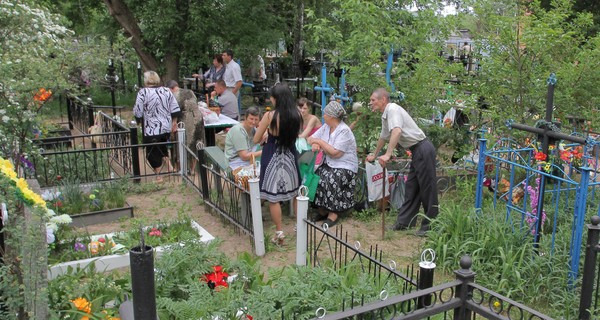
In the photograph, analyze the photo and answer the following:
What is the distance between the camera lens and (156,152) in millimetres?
7965

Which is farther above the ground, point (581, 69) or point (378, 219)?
point (581, 69)

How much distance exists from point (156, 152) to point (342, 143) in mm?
3021

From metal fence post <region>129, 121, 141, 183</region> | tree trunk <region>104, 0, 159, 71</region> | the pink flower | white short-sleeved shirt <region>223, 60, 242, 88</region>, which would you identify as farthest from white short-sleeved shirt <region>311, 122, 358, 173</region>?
tree trunk <region>104, 0, 159, 71</region>

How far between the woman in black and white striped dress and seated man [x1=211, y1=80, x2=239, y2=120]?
219 cm

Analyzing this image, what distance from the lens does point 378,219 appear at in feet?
21.9

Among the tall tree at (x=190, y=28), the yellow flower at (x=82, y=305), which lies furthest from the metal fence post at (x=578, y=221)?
the tall tree at (x=190, y=28)

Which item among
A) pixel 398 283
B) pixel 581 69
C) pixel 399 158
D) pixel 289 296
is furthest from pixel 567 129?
pixel 289 296

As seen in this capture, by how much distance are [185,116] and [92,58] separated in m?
1.61

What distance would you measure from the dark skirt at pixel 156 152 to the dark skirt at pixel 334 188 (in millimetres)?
2660

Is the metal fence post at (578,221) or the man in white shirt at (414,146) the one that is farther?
the man in white shirt at (414,146)

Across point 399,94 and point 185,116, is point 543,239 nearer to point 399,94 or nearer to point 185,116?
point 399,94

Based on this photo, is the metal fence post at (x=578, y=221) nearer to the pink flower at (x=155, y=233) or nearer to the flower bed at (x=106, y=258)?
the flower bed at (x=106, y=258)

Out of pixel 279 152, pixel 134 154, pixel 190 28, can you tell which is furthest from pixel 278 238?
pixel 190 28

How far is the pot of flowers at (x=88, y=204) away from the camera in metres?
6.35
